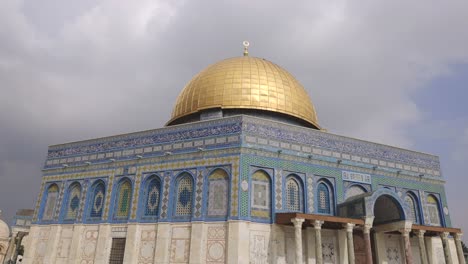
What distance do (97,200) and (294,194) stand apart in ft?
30.1

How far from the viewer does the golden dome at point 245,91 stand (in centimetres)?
1853

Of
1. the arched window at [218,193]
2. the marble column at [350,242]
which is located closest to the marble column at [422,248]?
the marble column at [350,242]

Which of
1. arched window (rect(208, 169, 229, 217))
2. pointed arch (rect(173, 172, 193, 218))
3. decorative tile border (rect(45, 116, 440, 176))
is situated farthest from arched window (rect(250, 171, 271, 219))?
pointed arch (rect(173, 172, 193, 218))

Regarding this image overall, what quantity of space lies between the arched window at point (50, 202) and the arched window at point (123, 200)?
164 inches

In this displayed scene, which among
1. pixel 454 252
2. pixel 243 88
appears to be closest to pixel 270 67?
pixel 243 88

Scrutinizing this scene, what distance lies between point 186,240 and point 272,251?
3352mm

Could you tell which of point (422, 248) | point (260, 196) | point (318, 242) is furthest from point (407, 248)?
point (260, 196)

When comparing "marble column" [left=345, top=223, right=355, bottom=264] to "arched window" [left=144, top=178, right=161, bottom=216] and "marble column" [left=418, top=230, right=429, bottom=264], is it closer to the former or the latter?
"marble column" [left=418, top=230, right=429, bottom=264]

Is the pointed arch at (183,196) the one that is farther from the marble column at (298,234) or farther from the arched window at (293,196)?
the marble column at (298,234)

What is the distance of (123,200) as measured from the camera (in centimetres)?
1678

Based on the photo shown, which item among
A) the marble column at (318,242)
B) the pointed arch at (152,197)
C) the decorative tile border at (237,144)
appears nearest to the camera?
the marble column at (318,242)

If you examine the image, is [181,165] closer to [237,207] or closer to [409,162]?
[237,207]

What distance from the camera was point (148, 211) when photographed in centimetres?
1597

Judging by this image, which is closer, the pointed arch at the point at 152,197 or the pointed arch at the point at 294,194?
the pointed arch at the point at 294,194
